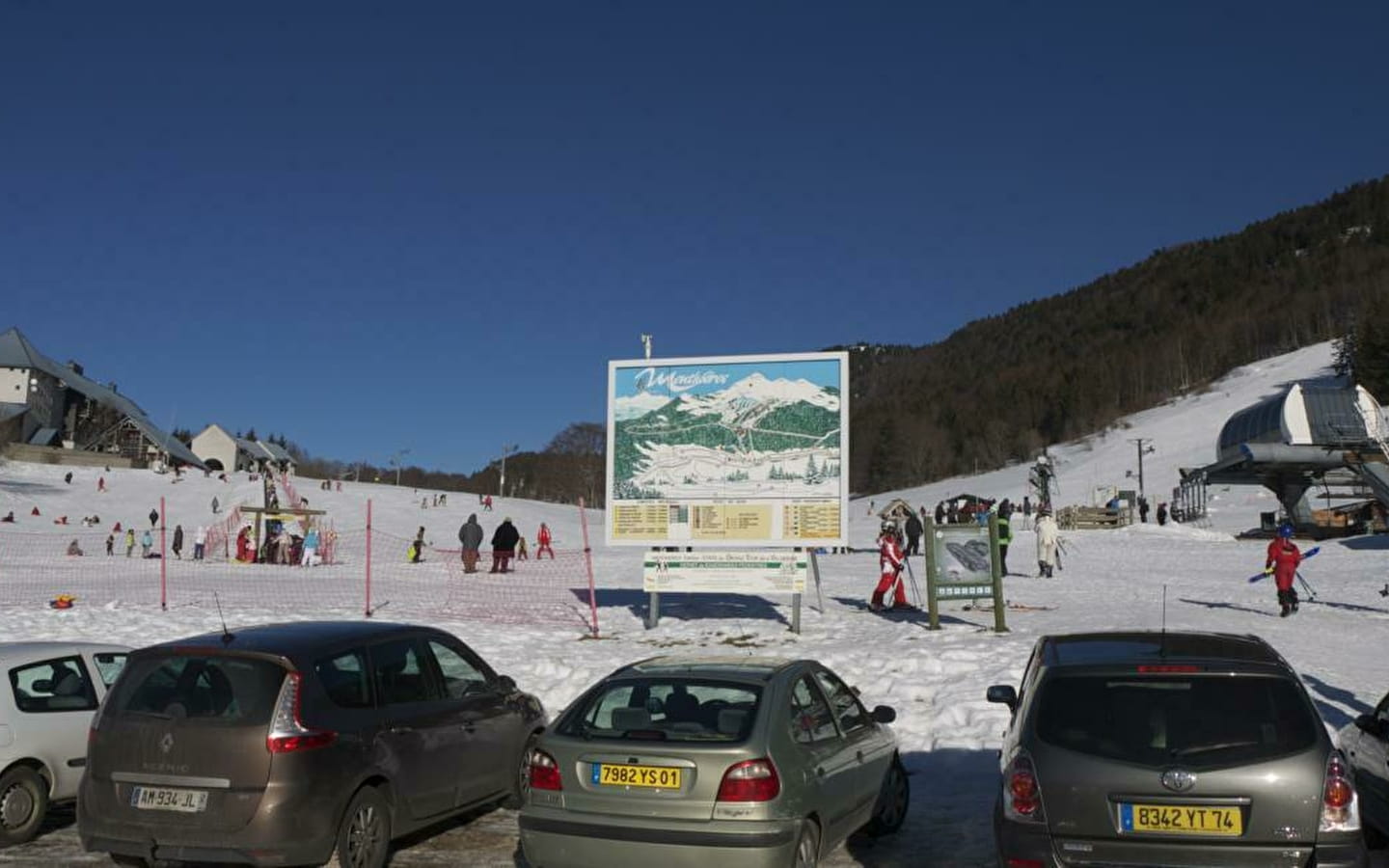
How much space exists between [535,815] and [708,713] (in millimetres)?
1077

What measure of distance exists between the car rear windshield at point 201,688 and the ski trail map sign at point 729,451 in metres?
11.6

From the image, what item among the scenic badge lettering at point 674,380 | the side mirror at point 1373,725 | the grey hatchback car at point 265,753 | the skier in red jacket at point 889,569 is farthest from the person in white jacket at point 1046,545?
the grey hatchback car at point 265,753

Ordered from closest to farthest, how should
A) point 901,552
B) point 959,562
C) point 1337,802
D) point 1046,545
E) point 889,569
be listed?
point 1337,802 → point 959,562 → point 889,569 → point 901,552 → point 1046,545

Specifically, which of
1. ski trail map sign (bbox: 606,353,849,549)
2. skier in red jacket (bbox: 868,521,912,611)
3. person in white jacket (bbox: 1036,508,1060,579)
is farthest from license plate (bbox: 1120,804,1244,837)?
person in white jacket (bbox: 1036,508,1060,579)

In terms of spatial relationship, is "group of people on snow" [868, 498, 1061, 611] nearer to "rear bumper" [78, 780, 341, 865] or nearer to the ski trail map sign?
the ski trail map sign

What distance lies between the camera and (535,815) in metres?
5.99

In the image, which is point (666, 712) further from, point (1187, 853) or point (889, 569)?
point (889, 569)

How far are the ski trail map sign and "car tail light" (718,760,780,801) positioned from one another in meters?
11.4

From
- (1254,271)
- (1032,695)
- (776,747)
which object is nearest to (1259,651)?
(1032,695)

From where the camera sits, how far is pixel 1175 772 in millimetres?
5102

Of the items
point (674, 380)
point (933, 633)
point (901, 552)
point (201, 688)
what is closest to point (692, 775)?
point (201, 688)

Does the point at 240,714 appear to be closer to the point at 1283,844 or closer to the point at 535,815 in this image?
the point at 535,815

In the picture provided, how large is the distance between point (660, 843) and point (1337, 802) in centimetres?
313

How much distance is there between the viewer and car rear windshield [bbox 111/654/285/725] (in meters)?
6.26
